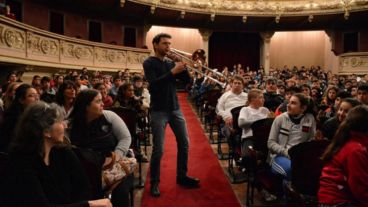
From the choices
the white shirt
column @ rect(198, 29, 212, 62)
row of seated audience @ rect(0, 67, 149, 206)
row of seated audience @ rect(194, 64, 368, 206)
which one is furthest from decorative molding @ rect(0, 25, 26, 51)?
column @ rect(198, 29, 212, 62)

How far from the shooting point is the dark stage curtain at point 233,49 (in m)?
17.5

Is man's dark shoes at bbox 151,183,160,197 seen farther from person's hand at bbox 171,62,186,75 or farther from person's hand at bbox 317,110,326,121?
person's hand at bbox 317,110,326,121

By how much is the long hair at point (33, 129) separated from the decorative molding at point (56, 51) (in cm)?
534

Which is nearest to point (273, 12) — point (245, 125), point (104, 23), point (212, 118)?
point (104, 23)

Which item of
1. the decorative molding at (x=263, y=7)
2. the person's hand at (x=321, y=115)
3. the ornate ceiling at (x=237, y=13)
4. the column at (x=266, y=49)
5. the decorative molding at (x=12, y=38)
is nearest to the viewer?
the person's hand at (x=321, y=115)

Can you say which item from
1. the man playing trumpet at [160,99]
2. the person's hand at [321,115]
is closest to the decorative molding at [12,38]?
the man playing trumpet at [160,99]

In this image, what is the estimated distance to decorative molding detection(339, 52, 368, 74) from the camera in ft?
43.8

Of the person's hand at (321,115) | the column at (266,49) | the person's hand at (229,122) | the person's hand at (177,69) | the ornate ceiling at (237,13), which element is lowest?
the person's hand at (229,122)

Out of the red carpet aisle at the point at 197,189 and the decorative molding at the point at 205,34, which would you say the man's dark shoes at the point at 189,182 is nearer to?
the red carpet aisle at the point at 197,189

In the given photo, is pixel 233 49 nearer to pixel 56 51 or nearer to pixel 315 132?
pixel 56 51

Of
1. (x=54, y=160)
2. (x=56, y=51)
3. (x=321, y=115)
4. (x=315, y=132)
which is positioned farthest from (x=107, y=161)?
(x=56, y=51)

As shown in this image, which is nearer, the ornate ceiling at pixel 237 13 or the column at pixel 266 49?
the ornate ceiling at pixel 237 13

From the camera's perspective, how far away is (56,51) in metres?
9.02

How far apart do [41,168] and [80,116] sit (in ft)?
3.03
